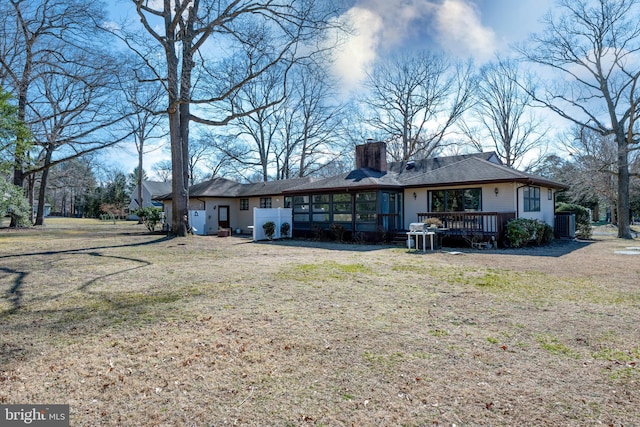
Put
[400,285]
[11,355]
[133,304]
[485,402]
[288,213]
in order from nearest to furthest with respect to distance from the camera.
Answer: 1. [485,402]
2. [11,355]
3. [133,304]
4. [400,285]
5. [288,213]

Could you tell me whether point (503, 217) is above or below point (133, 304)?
above

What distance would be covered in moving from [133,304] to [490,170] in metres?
13.8

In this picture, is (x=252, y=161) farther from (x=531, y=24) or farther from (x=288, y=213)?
(x=531, y=24)

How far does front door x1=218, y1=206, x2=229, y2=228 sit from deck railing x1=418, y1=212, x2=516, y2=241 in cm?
1431

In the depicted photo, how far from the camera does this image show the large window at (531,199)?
14.8 m

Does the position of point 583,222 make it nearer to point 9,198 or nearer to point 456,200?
point 456,200

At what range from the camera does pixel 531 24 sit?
18.4m

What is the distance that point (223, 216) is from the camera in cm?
2341

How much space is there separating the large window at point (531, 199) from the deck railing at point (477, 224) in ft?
4.59

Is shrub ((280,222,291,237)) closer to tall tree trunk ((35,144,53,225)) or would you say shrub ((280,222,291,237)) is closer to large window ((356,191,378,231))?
large window ((356,191,378,231))

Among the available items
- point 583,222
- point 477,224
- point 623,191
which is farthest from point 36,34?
point 623,191

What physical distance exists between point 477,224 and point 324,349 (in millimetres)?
11440

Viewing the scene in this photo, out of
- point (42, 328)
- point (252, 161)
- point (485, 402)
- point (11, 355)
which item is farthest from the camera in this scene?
point (252, 161)

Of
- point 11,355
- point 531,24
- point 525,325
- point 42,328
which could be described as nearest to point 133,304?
point 42,328
